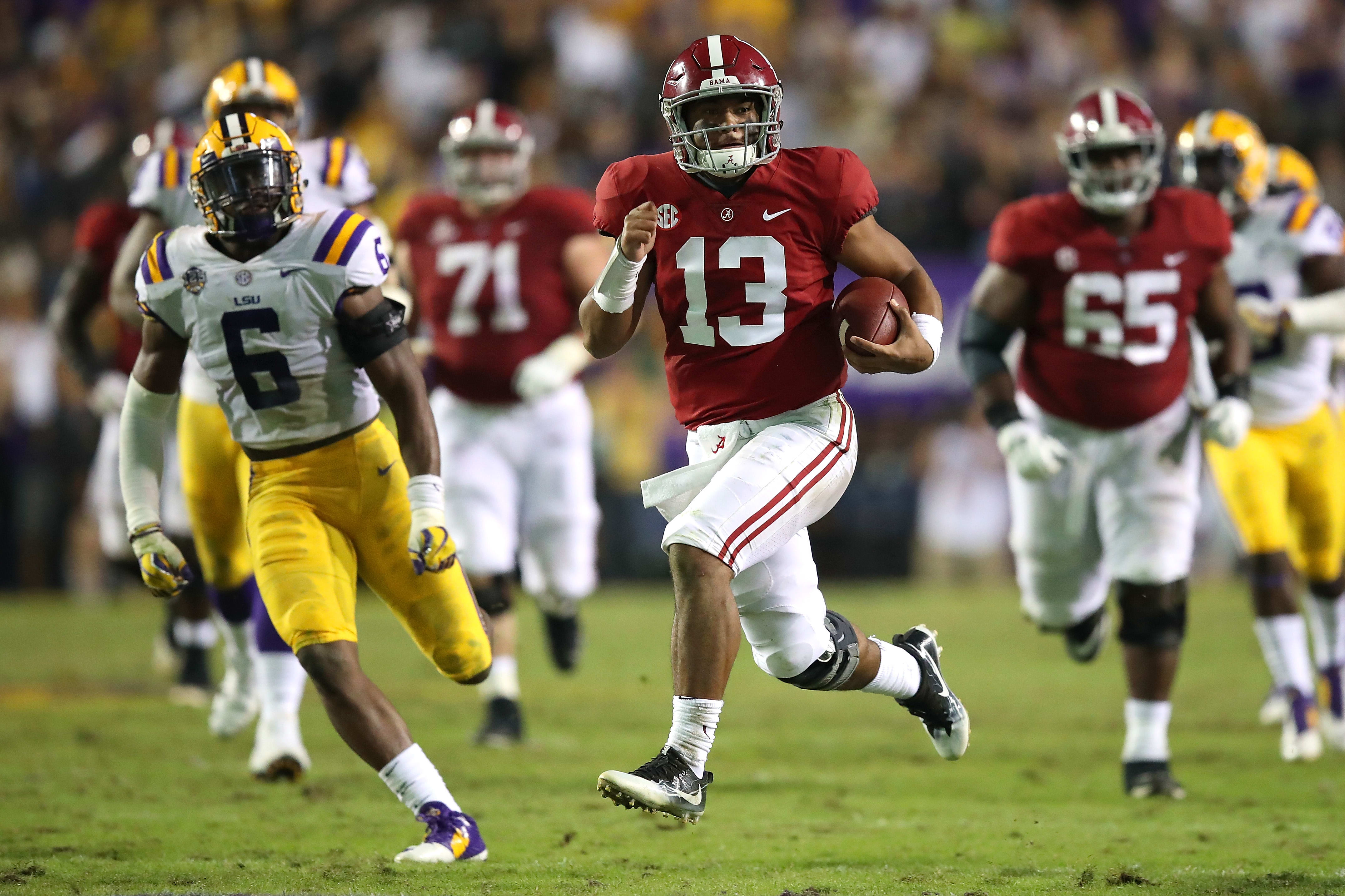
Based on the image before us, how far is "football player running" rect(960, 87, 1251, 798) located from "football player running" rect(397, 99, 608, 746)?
1.65 metres

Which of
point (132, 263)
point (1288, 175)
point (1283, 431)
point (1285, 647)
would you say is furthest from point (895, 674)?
point (1288, 175)

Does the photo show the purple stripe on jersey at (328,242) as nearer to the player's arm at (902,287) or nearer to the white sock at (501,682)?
the player's arm at (902,287)

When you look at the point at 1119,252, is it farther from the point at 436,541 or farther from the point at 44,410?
the point at 44,410

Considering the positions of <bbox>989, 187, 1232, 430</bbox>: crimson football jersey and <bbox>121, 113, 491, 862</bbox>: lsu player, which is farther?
<bbox>989, 187, 1232, 430</bbox>: crimson football jersey

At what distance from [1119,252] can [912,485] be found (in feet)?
22.7

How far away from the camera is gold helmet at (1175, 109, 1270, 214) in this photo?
570 centimetres

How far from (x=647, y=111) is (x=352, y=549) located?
332 inches

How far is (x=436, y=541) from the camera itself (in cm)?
378

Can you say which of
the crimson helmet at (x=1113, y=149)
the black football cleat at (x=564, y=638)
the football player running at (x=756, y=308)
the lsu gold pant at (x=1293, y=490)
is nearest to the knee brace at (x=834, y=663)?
the football player running at (x=756, y=308)

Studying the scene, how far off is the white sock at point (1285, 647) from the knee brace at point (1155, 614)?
1.00 meters

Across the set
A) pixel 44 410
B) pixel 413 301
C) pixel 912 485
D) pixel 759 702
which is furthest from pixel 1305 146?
pixel 44 410

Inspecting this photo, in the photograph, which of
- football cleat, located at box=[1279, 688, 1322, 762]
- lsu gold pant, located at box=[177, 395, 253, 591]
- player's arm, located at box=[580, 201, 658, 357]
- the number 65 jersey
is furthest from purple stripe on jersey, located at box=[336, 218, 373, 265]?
football cleat, located at box=[1279, 688, 1322, 762]

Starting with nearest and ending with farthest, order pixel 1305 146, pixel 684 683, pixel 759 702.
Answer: pixel 684 683 → pixel 759 702 → pixel 1305 146

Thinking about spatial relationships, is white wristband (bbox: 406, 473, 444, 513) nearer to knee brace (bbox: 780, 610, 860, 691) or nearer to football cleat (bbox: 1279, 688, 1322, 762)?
knee brace (bbox: 780, 610, 860, 691)
